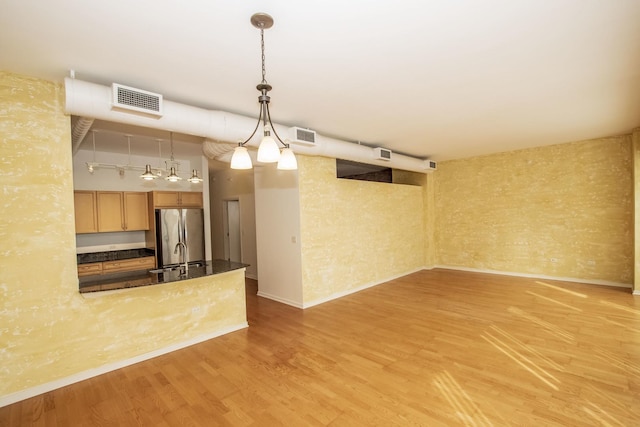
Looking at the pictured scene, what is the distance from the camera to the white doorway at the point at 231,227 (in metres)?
8.18

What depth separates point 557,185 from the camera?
6211mm

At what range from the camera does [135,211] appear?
595 centimetres

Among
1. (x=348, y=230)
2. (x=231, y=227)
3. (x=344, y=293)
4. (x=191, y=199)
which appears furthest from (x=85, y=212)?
(x=344, y=293)

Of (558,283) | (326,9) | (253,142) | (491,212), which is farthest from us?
(491,212)

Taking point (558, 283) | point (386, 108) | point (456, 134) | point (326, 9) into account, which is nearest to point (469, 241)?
point (558, 283)

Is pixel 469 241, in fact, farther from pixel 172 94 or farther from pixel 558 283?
pixel 172 94

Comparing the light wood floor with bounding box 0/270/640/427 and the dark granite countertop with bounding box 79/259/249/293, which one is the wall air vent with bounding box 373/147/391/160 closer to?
the light wood floor with bounding box 0/270/640/427

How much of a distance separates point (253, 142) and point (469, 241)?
630 cm

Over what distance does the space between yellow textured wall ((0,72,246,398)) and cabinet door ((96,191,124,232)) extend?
3.14 meters

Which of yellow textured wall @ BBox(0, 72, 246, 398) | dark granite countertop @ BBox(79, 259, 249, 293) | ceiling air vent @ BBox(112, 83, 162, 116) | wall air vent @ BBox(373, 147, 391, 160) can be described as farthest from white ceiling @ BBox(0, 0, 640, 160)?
dark granite countertop @ BBox(79, 259, 249, 293)

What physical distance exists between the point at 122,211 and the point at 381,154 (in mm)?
5251

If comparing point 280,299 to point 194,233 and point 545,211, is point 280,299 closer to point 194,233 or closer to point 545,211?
point 194,233

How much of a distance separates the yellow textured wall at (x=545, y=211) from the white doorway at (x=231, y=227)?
19.1ft

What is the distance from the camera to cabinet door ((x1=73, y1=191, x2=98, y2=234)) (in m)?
Answer: 5.27
